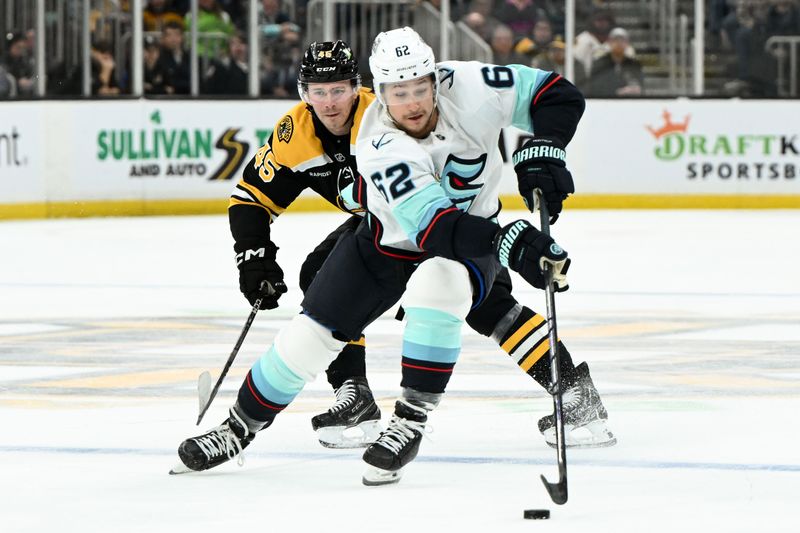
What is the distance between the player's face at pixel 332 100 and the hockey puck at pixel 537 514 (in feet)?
4.42

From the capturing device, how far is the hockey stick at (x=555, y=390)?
3232 mm

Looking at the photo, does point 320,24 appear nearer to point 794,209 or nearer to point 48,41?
point 48,41

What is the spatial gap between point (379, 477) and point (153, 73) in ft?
30.3

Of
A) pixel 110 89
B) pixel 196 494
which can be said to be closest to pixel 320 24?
pixel 110 89

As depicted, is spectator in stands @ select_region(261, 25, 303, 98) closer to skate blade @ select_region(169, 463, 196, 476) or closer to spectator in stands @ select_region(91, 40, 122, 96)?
spectator in stands @ select_region(91, 40, 122, 96)

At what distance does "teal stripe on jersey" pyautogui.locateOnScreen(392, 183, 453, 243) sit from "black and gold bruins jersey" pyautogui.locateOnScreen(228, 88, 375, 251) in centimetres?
71

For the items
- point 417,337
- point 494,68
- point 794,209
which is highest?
point 494,68

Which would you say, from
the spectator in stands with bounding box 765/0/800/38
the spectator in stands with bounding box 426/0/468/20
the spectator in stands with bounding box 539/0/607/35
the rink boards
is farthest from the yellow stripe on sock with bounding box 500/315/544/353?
the spectator in stands with bounding box 765/0/800/38

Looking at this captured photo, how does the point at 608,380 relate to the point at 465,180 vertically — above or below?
below

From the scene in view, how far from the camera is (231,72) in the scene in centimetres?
1271

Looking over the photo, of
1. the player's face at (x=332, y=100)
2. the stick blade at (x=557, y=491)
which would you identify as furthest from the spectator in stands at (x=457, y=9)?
the stick blade at (x=557, y=491)

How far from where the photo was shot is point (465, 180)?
371 centimetres

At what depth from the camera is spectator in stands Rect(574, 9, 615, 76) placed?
1312cm

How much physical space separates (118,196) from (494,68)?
865 cm
